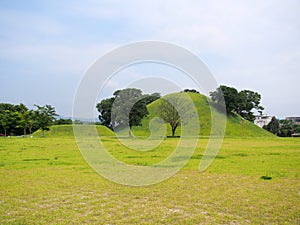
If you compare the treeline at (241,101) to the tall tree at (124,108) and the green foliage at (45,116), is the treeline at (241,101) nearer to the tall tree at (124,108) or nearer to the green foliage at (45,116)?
the tall tree at (124,108)

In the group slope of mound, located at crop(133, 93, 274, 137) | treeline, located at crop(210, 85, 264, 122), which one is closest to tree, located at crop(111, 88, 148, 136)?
slope of mound, located at crop(133, 93, 274, 137)

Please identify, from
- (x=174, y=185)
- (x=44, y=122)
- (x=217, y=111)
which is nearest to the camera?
(x=174, y=185)

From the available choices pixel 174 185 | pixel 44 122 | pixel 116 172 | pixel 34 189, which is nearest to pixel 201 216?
pixel 174 185

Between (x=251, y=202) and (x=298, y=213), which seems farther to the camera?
(x=251, y=202)

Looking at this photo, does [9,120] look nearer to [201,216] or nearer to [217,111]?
[217,111]

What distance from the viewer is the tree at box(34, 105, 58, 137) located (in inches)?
2010

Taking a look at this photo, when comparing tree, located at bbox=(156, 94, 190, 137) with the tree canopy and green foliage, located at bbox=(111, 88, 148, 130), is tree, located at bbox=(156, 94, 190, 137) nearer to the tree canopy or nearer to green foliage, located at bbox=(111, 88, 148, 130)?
green foliage, located at bbox=(111, 88, 148, 130)

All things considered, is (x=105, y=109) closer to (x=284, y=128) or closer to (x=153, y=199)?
(x=153, y=199)

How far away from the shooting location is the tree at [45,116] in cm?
5106

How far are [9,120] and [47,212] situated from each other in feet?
173

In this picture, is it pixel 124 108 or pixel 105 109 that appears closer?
pixel 124 108

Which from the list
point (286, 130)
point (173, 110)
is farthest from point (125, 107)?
point (286, 130)

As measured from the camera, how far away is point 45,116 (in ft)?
170

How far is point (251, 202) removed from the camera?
7.92 meters
